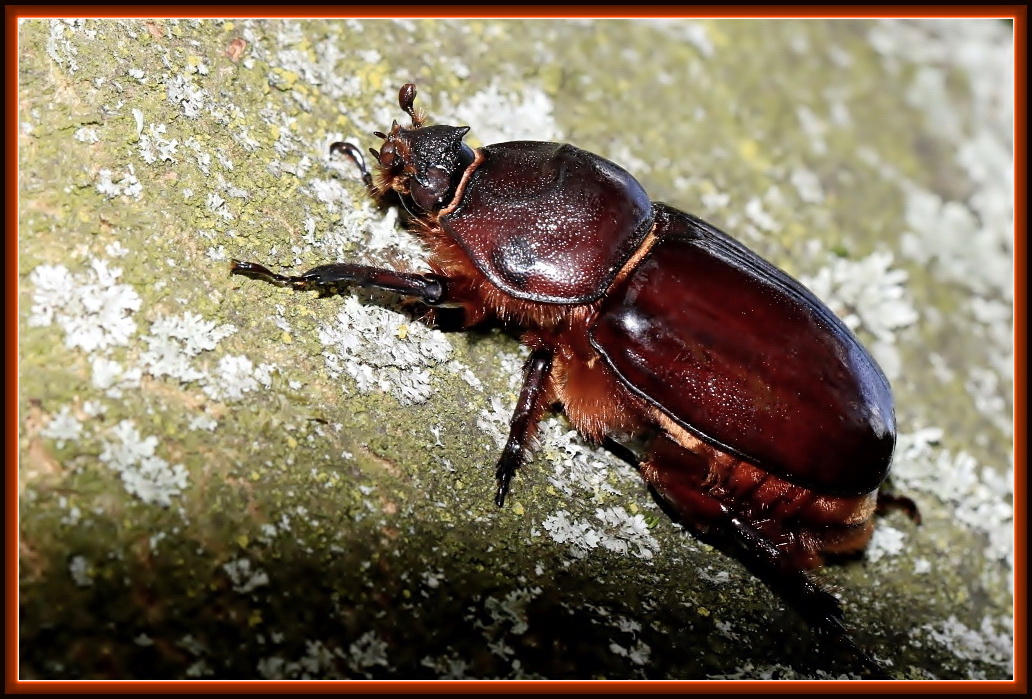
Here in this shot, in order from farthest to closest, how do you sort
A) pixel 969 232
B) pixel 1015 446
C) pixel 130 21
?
pixel 969 232 → pixel 1015 446 → pixel 130 21

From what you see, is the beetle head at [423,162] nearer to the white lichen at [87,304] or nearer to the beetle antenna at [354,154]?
the beetle antenna at [354,154]

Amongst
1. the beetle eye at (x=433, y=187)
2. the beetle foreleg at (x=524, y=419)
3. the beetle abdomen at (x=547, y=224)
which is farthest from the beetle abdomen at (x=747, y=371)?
the beetle eye at (x=433, y=187)

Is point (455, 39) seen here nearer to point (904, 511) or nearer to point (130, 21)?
point (130, 21)

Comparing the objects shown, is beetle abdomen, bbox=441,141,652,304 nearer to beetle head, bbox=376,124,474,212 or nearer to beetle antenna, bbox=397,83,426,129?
beetle head, bbox=376,124,474,212

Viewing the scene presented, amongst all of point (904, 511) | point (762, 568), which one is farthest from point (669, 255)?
point (904, 511)

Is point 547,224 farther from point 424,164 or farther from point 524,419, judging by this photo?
point 524,419

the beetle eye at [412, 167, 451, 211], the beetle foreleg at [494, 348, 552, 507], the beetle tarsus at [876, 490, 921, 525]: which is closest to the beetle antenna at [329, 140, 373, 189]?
the beetle eye at [412, 167, 451, 211]
